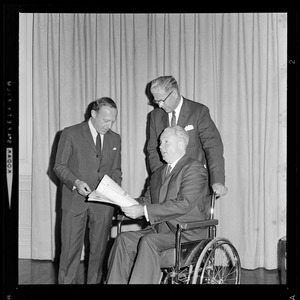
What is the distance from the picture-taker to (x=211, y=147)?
11.4ft

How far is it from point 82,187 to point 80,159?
25 cm

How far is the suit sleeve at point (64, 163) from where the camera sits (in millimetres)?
3379

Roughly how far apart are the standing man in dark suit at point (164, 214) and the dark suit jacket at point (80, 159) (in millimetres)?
476

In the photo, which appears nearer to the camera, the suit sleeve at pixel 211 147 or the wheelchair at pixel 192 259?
the wheelchair at pixel 192 259

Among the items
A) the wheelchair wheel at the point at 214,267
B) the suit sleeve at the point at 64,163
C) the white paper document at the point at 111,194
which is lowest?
the wheelchair wheel at the point at 214,267

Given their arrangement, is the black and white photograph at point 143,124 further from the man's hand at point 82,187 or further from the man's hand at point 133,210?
the man's hand at point 133,210

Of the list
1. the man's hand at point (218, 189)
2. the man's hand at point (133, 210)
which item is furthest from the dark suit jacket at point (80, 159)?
the man's hand at point (218, 189)

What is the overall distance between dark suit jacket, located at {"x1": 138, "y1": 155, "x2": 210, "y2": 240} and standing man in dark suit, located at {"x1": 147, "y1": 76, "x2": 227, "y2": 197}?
36 cm

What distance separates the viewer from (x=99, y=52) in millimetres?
4199
